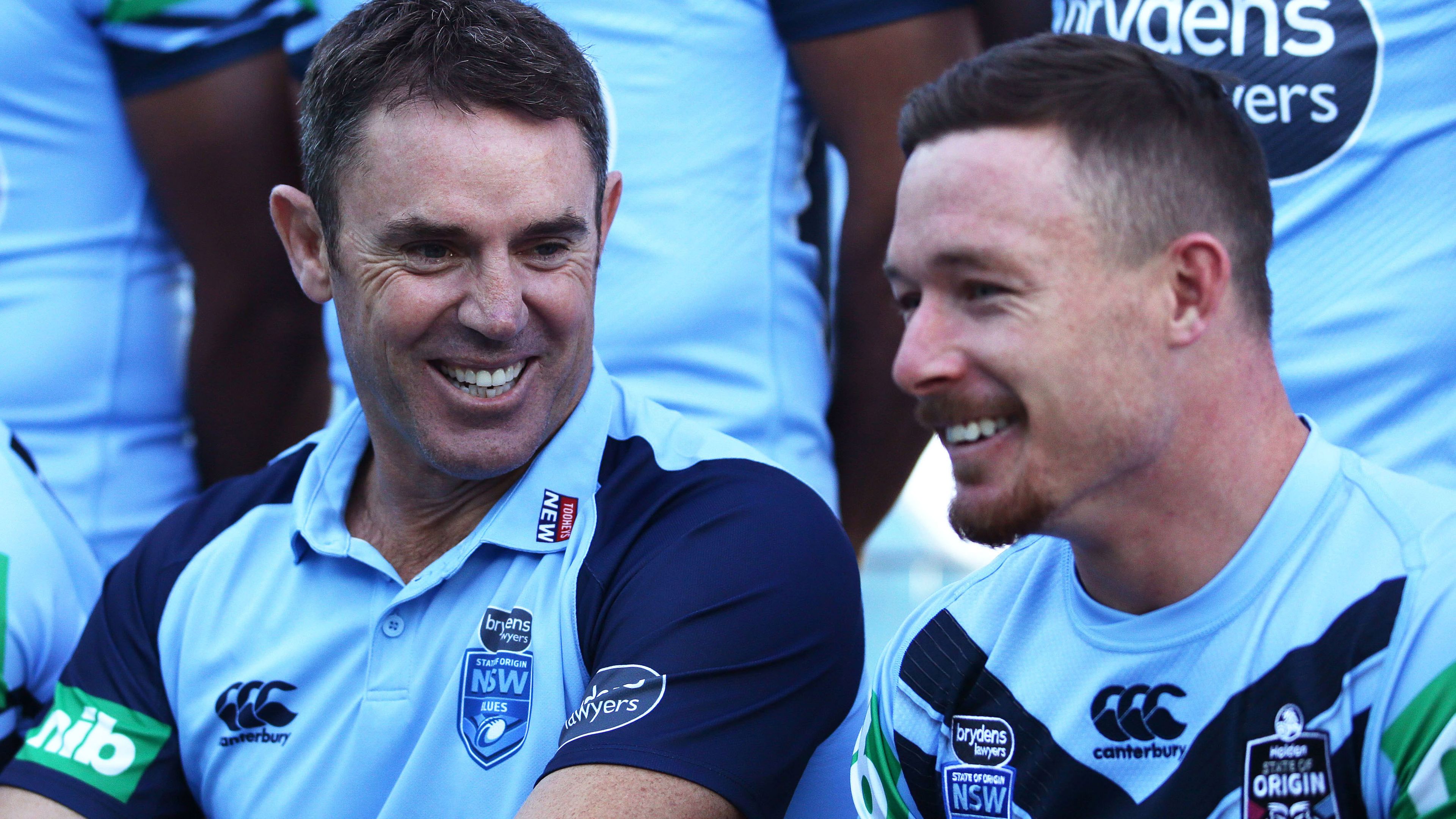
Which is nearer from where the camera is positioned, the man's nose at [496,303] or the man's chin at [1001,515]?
the man's chin at [1001,515]

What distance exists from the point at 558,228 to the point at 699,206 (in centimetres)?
56

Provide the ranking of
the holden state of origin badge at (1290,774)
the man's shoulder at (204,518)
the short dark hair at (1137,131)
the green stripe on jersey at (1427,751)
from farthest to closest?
the man's shoulder at (204,518) < the short dark hair at (1137,131) < the holden state of origin badge at (1290,774) < the green stripe on jersey at (1427,751)

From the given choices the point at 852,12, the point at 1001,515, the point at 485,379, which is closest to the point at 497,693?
the point at 485,379

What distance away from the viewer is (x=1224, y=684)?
1499mm

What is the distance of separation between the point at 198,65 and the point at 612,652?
172 centimetres

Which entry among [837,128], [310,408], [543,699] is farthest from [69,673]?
[837,128]

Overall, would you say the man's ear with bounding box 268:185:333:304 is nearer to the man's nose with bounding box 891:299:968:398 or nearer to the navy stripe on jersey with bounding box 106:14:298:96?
the navy stripe on jersey with bounding box 106:14:298:96

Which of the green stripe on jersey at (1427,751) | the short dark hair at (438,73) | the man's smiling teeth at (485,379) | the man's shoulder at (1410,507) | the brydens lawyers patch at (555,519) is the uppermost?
the short dark hair at (438,73)

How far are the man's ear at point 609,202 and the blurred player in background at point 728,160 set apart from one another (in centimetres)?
25

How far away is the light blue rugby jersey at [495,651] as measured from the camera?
5.99 ft

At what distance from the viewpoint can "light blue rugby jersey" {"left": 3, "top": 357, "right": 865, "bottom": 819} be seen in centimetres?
183

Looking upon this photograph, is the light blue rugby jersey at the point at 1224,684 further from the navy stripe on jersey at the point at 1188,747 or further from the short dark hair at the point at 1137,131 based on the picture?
the short dark hair at the point at 1137,131

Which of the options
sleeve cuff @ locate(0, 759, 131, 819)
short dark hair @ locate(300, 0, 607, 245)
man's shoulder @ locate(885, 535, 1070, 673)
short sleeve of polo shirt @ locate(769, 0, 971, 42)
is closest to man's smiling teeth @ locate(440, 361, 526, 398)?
short dark hair @ locate(300, 0, 607, 245)

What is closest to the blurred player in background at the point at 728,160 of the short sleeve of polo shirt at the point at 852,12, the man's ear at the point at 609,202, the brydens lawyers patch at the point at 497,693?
the short sleeve of polo shirt at the point at 852,12
